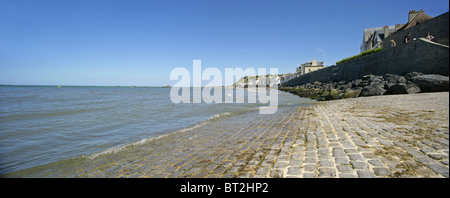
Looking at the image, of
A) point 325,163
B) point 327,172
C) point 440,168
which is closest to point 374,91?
point 440,168

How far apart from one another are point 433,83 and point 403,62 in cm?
976

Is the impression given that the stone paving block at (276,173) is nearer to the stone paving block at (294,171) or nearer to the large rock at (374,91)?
the stone paving block at (294,171)

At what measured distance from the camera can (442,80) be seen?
405 inches

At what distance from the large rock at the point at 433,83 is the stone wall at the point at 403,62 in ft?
1.67

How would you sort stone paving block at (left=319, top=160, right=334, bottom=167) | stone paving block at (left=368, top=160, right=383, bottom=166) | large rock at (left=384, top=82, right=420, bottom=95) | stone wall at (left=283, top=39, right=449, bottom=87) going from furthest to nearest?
stone wall at (left=283, top=39, right=449, bottom=87) < large rock at (left=384, top=82, right=420, bottom=95) < stone paving block at (left=319, top=160, right=334, bottom=167) < stone paving block at (left=368, top=160, right=383, bottom=166)

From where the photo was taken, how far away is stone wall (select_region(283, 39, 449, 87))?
1393cm

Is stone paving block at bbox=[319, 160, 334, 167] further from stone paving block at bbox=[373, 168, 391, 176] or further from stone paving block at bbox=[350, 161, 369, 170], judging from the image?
stone paving block at bbox=[373, 168, 391, 176]

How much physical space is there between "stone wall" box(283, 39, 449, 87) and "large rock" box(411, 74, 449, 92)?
20.1 inches

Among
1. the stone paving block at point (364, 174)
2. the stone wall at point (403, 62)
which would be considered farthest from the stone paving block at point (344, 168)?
the stone wall at point (403, 62)

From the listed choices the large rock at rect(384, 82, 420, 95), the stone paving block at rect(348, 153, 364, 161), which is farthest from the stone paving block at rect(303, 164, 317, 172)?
the large rock at rect(384, 82, 420, 95)
